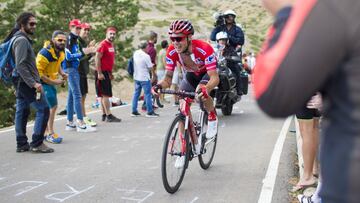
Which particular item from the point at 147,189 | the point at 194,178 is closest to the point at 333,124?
the point at 147,189

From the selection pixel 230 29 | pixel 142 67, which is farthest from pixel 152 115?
pixel 230 29

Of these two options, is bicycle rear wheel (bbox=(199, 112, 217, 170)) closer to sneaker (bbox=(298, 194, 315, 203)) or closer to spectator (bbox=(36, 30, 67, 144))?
sneaker (bbox=(298, 194, 315, 203))

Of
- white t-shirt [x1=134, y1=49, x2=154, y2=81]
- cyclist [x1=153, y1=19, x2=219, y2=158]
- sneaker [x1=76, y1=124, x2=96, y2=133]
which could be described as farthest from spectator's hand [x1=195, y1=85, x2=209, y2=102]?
white t-shirt [x1=134, y1=49, x2=154, y2=81]

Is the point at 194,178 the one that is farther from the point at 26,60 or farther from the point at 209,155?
the point at 26,60

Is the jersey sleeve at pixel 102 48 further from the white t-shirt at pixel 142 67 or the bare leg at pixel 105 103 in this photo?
the white t-shirt at pixel 142 67

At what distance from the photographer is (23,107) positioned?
709 cm

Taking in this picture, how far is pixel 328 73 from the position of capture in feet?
4.28

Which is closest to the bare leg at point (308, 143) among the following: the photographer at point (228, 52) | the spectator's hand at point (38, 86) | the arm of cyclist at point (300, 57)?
the arm of cyclist at point (300, 57)

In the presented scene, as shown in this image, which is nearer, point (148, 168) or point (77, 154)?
point (148, 168)

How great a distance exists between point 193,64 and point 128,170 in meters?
1.61

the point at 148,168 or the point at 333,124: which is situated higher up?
the point at 333,124

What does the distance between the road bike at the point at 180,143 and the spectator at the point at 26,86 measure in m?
2.65

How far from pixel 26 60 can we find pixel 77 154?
62.3 inches

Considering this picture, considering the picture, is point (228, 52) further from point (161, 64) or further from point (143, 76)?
point (161, 64)
